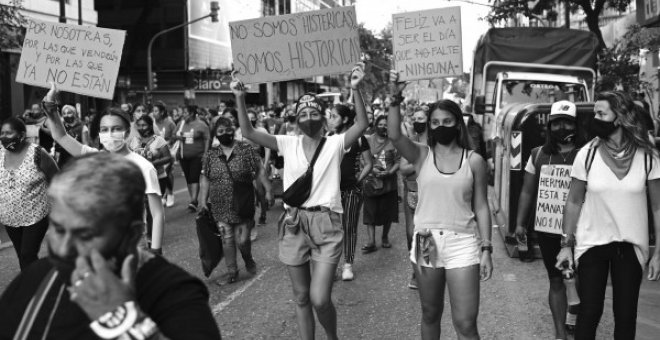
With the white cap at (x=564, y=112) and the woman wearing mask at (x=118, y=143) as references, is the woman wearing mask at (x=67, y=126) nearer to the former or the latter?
the woman wearing mask at (x=118, y=143)

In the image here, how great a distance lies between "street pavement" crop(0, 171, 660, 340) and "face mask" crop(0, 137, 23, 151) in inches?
78.6

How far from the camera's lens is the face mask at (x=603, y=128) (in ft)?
14.3

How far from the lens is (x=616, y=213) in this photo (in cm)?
422

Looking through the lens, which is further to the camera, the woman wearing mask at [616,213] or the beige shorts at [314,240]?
the beige shorts at [314,240]

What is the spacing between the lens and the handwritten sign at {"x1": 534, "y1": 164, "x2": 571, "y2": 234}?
205 inches

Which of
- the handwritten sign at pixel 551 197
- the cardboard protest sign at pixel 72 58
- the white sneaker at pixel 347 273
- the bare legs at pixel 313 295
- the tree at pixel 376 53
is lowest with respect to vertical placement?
the white sneaker at pixel 347 273

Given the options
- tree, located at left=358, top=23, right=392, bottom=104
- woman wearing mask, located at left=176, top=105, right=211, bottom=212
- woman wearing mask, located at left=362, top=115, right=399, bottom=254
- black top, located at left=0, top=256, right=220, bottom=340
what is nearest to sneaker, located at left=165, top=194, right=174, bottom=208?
woman wearing mask, located at left=176, top=105, right=211, bottom=212

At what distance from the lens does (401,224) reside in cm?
1180

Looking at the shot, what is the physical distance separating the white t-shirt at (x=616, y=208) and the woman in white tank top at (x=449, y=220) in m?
0.56

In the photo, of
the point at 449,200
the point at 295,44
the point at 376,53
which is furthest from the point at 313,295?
the point at 376,53

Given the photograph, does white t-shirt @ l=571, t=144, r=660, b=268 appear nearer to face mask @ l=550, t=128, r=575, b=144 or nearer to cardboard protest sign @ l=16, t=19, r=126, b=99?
face mask @ l=550, t=128, r=575, b=144

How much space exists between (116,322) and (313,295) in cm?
314

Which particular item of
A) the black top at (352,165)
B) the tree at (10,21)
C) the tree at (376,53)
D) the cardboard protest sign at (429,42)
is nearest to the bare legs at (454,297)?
the cardboard protest sign at (429,42)

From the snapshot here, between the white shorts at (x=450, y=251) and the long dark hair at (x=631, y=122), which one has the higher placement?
the long dark hair at (x=631, y=122)
